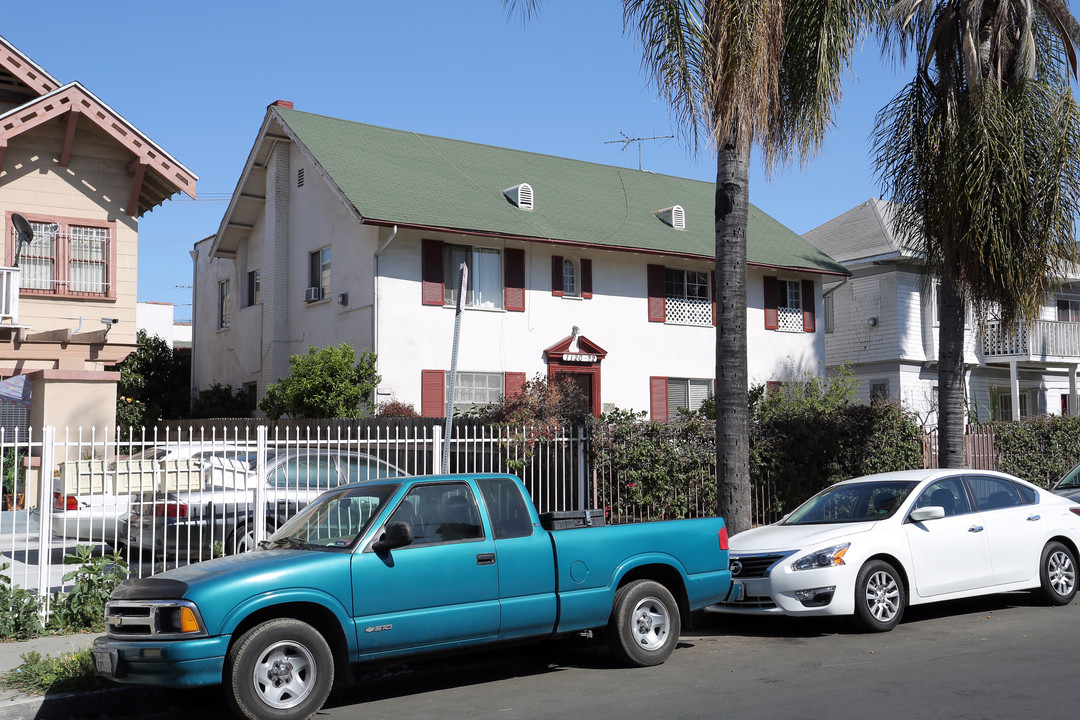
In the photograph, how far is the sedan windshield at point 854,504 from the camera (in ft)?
33.2

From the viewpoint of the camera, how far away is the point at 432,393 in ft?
74.3

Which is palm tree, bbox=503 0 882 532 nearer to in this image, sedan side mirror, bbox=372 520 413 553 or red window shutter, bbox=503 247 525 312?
sedan side mirror, bbox=372 520 413 553

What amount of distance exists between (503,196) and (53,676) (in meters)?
19.1

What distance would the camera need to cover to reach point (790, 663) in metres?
8.16

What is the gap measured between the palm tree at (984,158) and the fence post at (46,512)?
38.5 feet

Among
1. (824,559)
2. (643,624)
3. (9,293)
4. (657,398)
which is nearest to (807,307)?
(657,398)

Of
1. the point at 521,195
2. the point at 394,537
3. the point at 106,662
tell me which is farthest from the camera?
the point at 521,195

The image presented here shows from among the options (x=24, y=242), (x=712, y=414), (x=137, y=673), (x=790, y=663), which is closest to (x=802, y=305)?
(x=712, y=414)

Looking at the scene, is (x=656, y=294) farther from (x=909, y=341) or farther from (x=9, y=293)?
(x=9, y=293)

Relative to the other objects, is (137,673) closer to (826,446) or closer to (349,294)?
(826,446)

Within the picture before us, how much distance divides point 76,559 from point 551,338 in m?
15.6

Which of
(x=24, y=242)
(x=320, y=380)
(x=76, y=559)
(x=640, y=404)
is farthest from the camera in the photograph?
(x=640, y=404)

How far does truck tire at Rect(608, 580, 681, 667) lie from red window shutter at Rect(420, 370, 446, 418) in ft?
47.0

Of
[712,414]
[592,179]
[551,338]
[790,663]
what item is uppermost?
[592,179]
